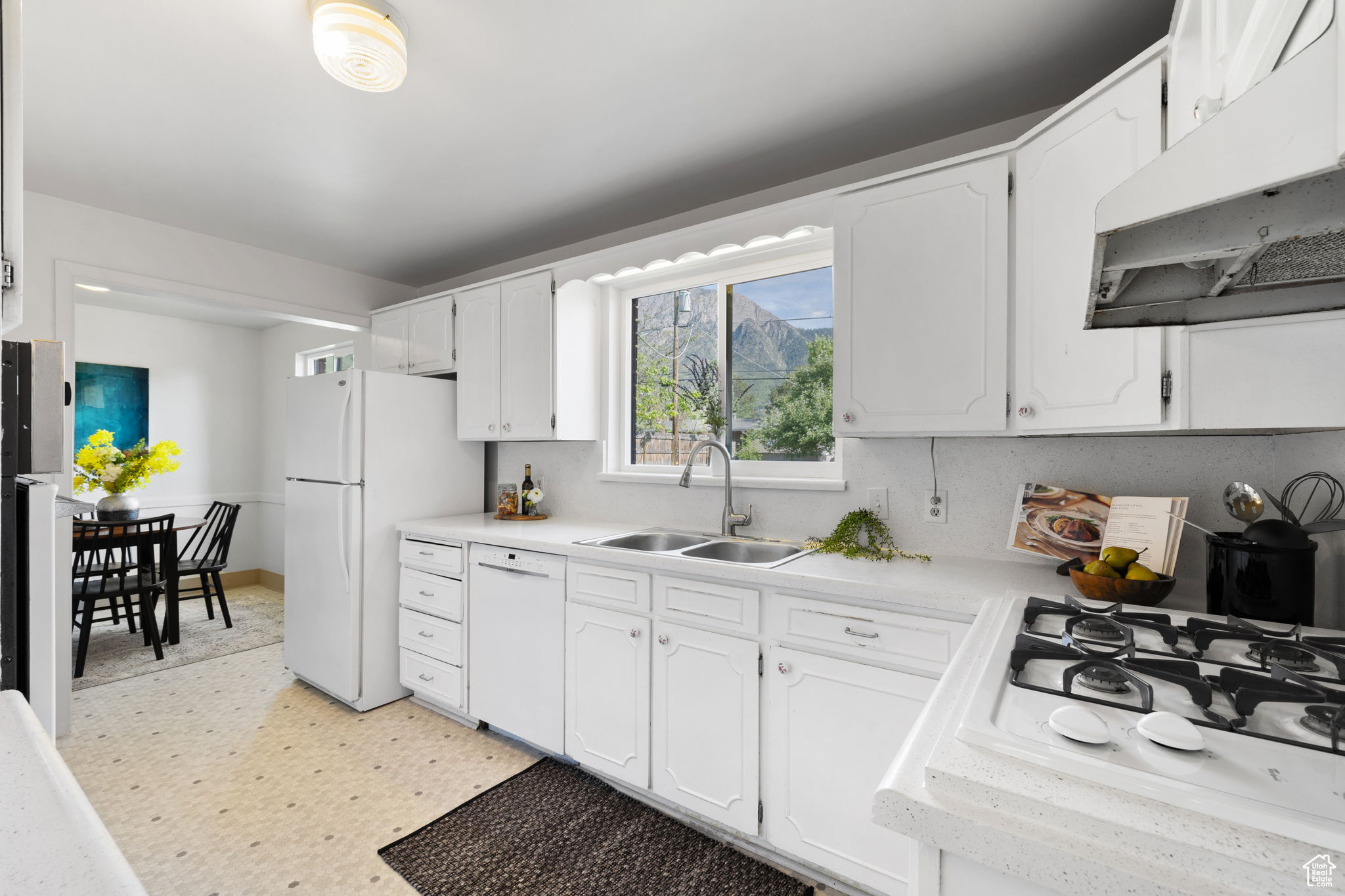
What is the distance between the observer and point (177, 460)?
5336 millimetres

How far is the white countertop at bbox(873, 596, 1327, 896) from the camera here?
0.55m

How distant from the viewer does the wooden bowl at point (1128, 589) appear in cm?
143

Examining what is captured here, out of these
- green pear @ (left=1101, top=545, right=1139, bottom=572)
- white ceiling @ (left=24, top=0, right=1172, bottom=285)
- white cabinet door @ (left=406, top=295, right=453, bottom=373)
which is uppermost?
white ceiling @ (left=24, top=0, right=1172, bottom=285)

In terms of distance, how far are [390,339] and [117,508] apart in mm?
2181

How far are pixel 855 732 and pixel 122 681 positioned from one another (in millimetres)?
3908

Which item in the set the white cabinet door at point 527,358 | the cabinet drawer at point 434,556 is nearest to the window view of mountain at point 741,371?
the white cabinet door at point 527,358

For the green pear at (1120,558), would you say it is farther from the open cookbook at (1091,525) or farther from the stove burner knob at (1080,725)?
the stove burner knob at (1080,725)

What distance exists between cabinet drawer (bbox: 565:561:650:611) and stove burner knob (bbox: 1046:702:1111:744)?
1.49 meters

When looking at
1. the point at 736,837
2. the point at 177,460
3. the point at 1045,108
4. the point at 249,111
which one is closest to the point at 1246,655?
the point at 736,837

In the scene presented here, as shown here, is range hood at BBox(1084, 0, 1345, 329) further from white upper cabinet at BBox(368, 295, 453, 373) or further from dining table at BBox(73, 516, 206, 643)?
dining table at BBox(73, 516, 206, 643)

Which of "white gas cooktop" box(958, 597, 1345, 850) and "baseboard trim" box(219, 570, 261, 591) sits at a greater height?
"white gas cooktop" box(958, 597, 1345, 850)

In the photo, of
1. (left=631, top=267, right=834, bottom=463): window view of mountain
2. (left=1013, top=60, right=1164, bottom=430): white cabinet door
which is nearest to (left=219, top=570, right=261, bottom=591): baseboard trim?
(left=631, top=267, right=834, bottom=463): window view of mountain

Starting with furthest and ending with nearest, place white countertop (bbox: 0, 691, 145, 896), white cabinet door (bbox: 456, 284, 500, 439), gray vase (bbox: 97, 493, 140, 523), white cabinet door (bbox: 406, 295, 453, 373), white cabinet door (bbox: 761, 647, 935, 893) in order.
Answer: gray vase (bbox: 97, 493, 140, 523) < white cabinet door (bbox: 406, 295, 453, 373) < white cabinet door (bbox: 456, 284, 500, 439) < white cabinet door (bbox: 761, 647, 935, 893) < white countertop (bbox: 0, 691, 145, 896)

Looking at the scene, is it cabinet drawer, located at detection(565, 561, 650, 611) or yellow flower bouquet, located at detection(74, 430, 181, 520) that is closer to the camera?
cabinet drawer, located at detection(565, 561, 650, 611)
